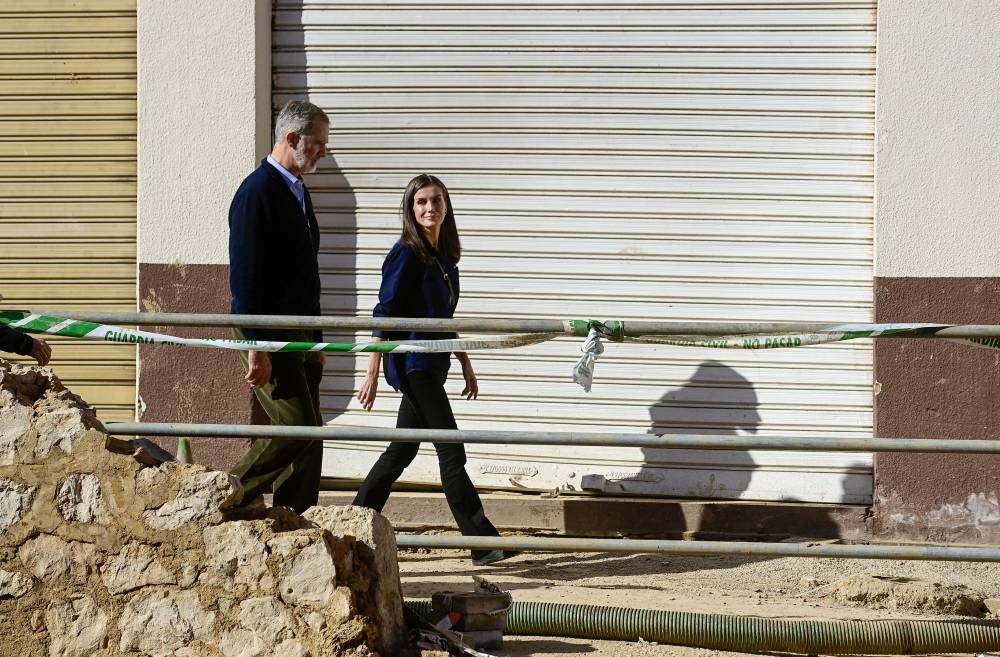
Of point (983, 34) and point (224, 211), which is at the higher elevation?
point (983, 34)

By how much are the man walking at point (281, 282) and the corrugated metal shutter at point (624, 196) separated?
6.67 feet

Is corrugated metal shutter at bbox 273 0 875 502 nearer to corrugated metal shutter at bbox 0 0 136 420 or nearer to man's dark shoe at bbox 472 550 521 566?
man's dark shoe at bbox 472 550 521 566

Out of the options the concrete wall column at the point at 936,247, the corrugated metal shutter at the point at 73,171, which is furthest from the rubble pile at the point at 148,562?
the concrete wall column at the point at 936,247

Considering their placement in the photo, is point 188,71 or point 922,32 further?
point 188,71

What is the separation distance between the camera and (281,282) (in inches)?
207

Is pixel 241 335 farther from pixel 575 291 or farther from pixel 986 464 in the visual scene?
pixel 986 464

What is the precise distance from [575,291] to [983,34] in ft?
8.86

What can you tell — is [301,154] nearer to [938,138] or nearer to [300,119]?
[300,119]

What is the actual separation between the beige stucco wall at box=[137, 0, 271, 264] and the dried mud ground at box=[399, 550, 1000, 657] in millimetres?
2377

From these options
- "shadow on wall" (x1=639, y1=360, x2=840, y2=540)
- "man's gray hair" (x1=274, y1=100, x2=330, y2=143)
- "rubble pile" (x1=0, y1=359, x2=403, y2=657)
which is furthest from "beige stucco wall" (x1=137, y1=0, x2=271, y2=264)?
"rubble pile" (x1=0, y1=359, x2=403, y2=657)

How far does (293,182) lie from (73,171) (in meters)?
2.78

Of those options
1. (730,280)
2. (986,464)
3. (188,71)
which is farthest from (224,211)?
(986,464)

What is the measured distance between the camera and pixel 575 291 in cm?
727

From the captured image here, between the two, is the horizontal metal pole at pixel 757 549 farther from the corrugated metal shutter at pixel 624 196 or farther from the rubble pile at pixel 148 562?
the corrugated metal shutter at pixel 624 196
